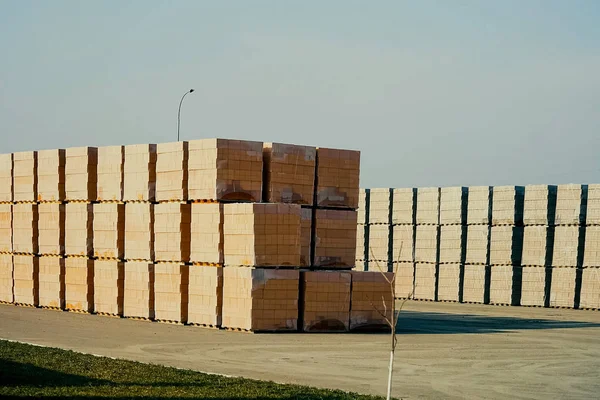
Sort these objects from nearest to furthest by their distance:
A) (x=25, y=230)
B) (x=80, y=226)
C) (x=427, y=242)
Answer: (x=80, y=226), (x=25, y=230), (x=427, y=242)

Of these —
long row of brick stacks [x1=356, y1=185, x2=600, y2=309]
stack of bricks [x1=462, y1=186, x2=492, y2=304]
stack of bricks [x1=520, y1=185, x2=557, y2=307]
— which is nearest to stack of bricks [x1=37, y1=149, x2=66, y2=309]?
long row of brick stacks [x1=356, y1=185, x2=600, y2=309]

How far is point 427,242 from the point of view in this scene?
2766cm

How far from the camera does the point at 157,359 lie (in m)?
12.7

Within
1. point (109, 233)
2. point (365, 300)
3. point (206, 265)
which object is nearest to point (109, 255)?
point (109, 233)

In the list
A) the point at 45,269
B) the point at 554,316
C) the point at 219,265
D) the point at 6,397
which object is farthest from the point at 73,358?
the point at 554,316

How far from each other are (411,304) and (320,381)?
612 inches

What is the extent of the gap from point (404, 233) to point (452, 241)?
6.40 ft

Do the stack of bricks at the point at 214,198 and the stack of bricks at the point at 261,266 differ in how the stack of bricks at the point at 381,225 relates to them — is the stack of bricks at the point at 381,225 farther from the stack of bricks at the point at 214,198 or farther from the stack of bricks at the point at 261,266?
the stack of bricks at the point at 261,266

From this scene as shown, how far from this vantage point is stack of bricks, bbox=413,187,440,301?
27.4 metres

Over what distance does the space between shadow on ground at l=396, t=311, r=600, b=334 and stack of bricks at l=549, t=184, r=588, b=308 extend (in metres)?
3.61

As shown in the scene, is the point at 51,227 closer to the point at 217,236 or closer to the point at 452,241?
the point at 217,236

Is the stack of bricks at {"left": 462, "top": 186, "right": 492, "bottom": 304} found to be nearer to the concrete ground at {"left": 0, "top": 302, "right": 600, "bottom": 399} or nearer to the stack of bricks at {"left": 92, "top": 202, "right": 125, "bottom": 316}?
the concrete ground at {"left": 0, "top": 302, "right": 600, "bottom": 399}

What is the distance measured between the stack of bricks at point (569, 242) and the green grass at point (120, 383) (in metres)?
15.9

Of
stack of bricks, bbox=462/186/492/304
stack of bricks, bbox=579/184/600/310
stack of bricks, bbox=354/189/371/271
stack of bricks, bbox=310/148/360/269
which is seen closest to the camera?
stack of bricks, bbox=310/148/360/269
